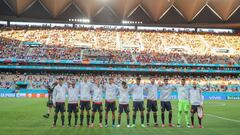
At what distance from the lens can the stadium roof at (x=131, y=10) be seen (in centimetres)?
8044

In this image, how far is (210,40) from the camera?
84562mm

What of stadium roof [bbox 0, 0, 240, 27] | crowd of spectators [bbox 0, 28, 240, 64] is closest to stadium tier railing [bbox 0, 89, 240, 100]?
crowd of spectators [bbox 0, 28, 240, 64]

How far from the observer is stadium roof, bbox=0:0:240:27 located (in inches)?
3167

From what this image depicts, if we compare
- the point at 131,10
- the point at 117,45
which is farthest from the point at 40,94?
the point at 131,10

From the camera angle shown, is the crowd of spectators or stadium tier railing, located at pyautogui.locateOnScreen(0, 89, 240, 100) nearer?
stadium tier railing, located at pyautogui.locateOnScreen(0, 89, 240, 100)

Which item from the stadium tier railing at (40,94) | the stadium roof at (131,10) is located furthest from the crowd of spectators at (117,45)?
the stadium tier railing at (40,94)

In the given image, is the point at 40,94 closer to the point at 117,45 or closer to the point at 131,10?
the point at 117,45

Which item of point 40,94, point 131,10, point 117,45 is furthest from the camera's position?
point 131,10

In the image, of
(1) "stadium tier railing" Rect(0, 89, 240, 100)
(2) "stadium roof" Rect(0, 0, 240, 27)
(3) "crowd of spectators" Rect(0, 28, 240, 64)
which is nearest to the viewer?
(1) "stadium tier railing" Rect(0, 89, 240, 100)

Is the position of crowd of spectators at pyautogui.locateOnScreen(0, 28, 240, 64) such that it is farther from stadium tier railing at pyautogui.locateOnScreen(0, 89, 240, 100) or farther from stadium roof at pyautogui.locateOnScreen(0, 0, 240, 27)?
stadium tier railing at pyautogui.locateOnScreen(0, 89, 240, 100)

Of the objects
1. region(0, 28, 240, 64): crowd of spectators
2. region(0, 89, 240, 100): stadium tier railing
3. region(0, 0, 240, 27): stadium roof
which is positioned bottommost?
region(0, 89, 240, 100): stadium tier railing

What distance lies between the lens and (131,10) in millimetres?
83625

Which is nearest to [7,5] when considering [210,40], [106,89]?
[210,40]

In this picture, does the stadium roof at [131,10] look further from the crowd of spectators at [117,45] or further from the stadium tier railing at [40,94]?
the stadium tier railing at [40,94]
